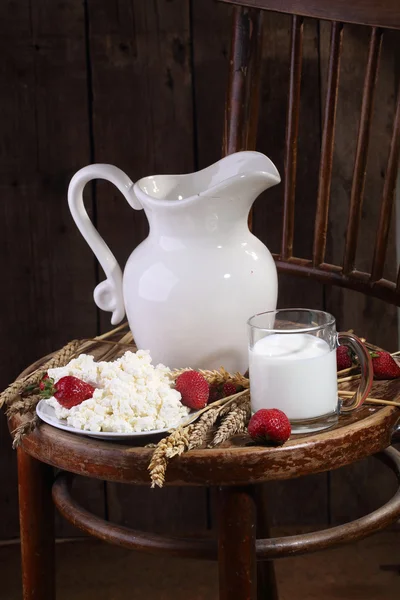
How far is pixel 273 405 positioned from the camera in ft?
2.36

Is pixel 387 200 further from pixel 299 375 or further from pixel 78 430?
pixel 78 430

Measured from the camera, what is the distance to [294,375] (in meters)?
0.71

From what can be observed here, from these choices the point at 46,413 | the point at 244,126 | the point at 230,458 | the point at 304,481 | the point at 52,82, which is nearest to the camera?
the point at 230,458

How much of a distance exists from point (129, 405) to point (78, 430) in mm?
53

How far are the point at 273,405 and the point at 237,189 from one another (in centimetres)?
24

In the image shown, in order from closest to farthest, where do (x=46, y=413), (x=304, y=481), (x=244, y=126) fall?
(x=46, y=413) → (x=244, y=126) → (x=304, y=481)

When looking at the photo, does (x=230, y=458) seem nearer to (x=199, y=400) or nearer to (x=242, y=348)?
(x=199, y=400)

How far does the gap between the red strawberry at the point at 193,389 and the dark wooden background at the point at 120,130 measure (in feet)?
2.40

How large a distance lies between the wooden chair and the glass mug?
0.09 feet

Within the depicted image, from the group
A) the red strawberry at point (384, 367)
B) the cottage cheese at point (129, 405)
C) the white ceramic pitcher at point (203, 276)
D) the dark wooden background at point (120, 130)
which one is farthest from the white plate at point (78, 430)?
the dark wooden background at point (120, 130)

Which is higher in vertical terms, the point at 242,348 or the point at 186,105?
the point at 186,105

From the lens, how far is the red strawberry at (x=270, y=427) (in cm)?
66

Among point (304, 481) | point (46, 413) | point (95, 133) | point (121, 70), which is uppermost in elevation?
point (121, 70)

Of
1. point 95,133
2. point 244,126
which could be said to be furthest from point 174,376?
point 95,133
